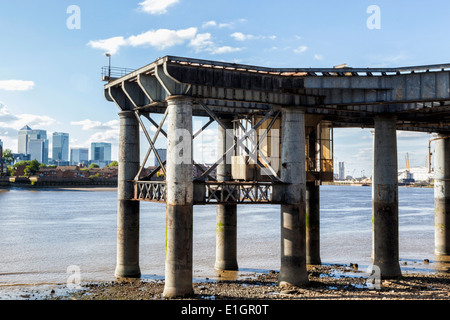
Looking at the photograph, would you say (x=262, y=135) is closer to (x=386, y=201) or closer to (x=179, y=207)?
(x=179, y=207)

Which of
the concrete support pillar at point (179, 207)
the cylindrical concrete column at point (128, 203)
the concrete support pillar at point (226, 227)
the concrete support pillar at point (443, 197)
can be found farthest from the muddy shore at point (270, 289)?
the concrete support pillar at point (443, 197)

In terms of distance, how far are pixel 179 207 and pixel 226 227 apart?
9483mm

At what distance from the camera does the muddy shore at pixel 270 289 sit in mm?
22438

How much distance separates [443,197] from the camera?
122 ft

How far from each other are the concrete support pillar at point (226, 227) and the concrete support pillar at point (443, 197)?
17.3m

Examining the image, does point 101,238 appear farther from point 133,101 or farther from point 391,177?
point 391,177

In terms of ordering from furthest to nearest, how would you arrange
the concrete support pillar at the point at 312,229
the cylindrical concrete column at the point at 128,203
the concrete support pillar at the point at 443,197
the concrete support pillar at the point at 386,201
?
the concrete support pillar at the point at 443,197, the concrete support pillar at the point at 312,229, the cylindrical concrete column at the point at 128,203, the concrete support pillar at the point at 386,201

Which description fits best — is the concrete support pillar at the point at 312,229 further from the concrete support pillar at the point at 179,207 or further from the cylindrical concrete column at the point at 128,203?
the concrete support pillar at the point at 179,207

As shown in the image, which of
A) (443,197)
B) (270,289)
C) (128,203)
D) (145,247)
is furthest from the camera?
(145,247)

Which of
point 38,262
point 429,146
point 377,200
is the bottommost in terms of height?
point 38,262

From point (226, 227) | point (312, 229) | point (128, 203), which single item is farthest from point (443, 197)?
point (128, 203)

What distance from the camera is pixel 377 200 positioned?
26.9 meters
